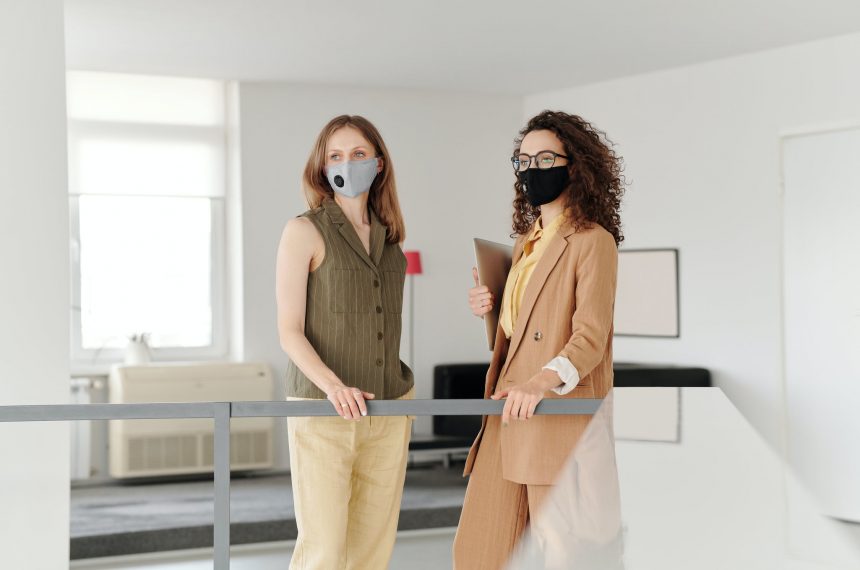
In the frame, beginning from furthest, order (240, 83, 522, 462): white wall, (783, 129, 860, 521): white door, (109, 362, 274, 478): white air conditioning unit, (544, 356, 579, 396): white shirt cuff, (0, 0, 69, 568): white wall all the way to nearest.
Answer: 1. (240, 83, 522, 462): white wall
2. (109, 362, 274, 478): white air conditioning unit
3. (783, 129, 860, 521): white door
4. (0, 0, 69, 568): white wall
5. (544, 356, 579, 396): white shirt cuff

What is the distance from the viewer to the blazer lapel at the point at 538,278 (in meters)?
2.01

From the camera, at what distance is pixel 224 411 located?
1891mm

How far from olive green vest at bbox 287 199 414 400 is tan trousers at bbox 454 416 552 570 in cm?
26

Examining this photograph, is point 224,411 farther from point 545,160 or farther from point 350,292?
point 545,160

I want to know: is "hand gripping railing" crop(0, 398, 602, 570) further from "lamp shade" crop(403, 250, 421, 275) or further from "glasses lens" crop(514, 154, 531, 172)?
"lamp shade" crop(403, 250, 421, 275)

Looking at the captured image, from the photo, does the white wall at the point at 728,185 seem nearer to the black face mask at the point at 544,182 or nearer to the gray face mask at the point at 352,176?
the black face mask at the point at 544,182

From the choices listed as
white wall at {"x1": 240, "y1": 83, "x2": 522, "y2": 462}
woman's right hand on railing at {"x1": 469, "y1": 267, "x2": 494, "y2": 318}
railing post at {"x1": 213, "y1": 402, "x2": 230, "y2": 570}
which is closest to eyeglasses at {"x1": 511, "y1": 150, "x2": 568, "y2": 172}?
woman's right hand on railing at {"x1": 469, "y1": 267, "x2": 494, "y2": 318}

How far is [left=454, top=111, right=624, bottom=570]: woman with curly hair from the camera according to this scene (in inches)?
77.2

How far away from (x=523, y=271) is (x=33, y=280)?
2.50 meters

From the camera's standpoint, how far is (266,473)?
6465 millimetres

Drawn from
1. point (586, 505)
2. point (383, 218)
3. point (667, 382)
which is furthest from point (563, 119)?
point (667, 382)

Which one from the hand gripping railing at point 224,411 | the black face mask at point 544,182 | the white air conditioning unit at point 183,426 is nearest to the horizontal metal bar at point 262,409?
the hand gripping railing at point 224,411

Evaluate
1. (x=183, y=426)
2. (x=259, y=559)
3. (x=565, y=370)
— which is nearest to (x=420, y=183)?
(x=183, y=426)

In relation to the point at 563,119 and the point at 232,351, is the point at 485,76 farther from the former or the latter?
the point at 563,119
